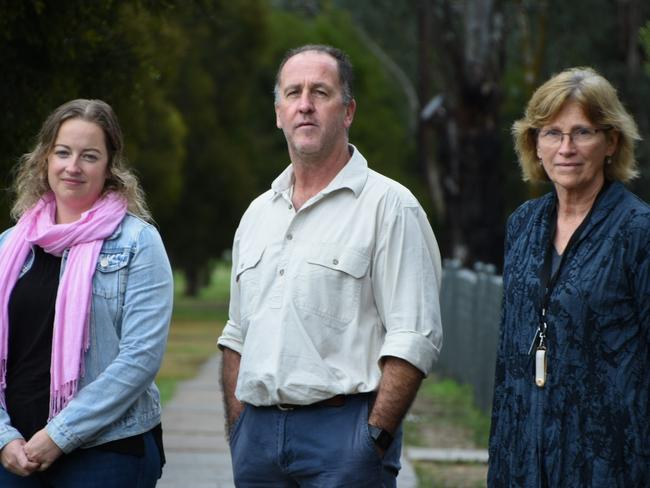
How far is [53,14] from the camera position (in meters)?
7.69

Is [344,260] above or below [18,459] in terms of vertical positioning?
above

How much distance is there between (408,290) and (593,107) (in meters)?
0.79

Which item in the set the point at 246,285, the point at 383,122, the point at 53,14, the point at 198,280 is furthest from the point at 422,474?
the point at 198,280

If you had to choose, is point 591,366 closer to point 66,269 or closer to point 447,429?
point 66,269

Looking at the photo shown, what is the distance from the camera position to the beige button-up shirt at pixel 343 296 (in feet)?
14.7

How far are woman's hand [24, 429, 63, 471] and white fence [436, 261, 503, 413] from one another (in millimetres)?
7763

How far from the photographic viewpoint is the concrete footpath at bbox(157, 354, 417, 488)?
9680 millimetres

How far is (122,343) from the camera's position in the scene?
4680 millimetres

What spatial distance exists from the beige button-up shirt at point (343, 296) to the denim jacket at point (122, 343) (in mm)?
307

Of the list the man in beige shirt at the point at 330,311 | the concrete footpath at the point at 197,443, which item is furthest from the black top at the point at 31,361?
the concrete footpath at the point at 197,443

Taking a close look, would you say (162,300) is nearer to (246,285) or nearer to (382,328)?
(246,285)

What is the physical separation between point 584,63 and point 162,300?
29923 millimetres

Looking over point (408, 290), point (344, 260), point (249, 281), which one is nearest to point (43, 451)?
point (249, 281)

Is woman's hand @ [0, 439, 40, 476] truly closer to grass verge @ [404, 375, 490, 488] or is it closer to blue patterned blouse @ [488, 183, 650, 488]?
blue patterned blouse @ [488, 183, 650, 488]
